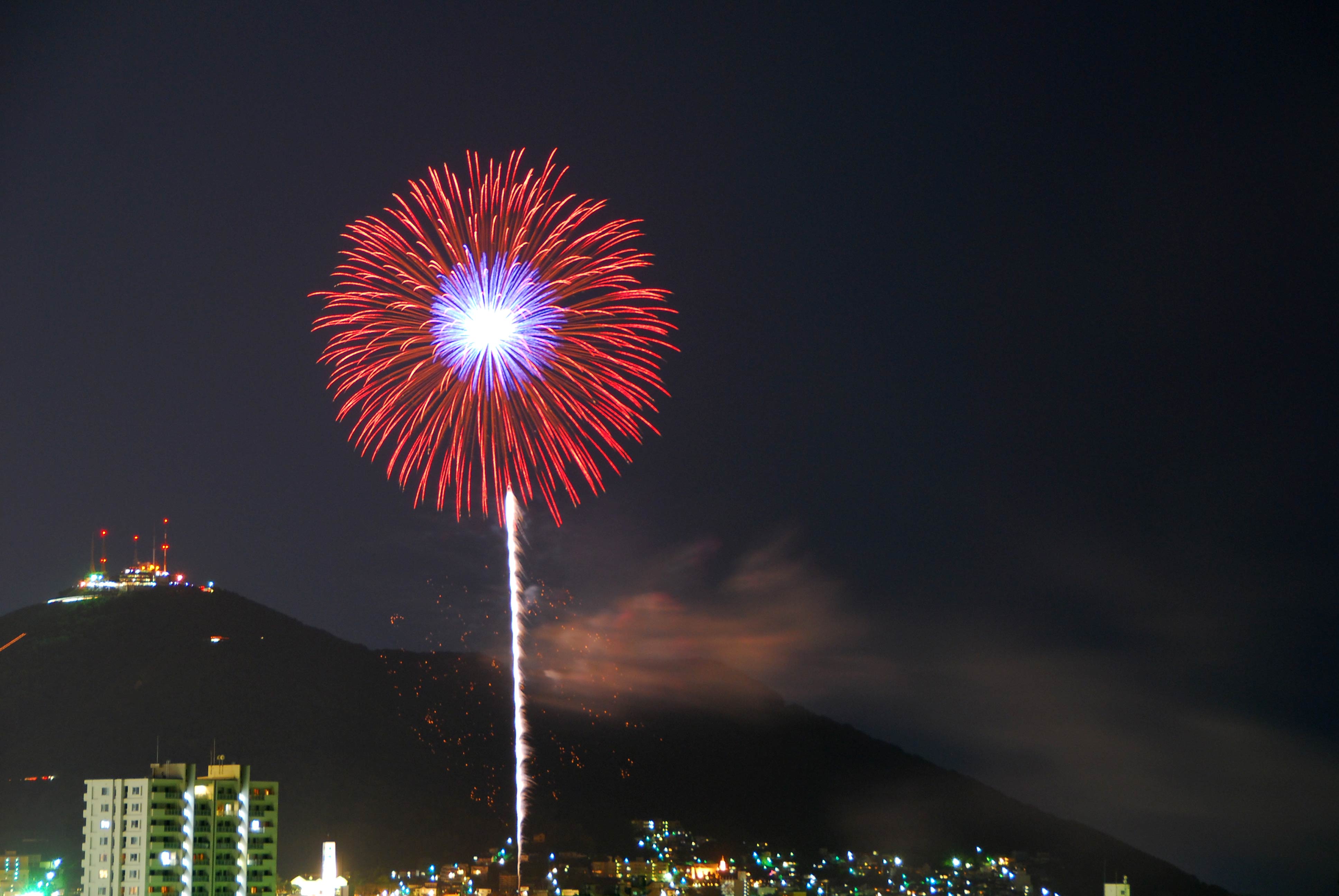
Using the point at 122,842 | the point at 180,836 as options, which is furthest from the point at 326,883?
the point at 122,842

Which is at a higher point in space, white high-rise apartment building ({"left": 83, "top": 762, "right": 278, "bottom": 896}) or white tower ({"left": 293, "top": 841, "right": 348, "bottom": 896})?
white high-rise apartment building ({"left": 83, "top": 762, "right": 278, "bottom": 896})

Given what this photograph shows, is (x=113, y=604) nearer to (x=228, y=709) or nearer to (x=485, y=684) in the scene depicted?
(x=228, y=709)

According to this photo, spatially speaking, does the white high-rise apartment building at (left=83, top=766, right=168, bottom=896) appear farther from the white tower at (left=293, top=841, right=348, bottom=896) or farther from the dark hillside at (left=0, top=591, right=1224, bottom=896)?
the dark hillside at (left=0, top=591, right=1224, bottom=896)

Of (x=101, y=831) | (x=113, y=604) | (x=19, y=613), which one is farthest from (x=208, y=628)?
(x=101, y=831)

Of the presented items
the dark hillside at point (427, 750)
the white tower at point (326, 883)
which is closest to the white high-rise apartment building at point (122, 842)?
the white tower at point (326, 883)

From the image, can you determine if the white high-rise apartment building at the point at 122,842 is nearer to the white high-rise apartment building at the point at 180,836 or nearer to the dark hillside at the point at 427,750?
the white high-rise apartment building at the point at 180,836

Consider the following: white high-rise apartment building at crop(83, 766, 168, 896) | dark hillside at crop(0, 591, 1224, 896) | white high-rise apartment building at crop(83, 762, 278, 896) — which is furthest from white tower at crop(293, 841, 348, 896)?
dark hillside at crop(0, 591, 1224, 896)
